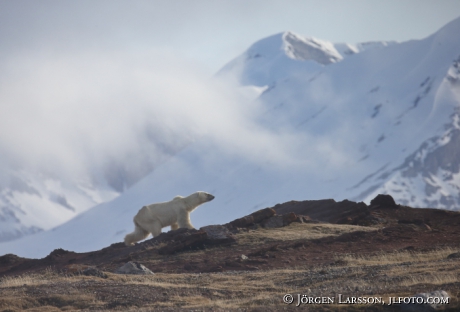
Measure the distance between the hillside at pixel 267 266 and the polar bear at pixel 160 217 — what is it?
Result: 1000 mm

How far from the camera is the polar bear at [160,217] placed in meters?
33.1

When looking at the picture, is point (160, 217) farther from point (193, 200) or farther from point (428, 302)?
point (428, 302)

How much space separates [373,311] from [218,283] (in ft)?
24.4

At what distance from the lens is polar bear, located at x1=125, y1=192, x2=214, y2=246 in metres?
33.1

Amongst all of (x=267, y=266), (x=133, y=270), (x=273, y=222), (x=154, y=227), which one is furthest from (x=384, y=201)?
(x=133, y=270)

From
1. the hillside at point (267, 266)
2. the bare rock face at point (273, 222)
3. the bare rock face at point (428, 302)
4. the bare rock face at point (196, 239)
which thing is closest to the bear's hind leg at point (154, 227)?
the hillside at point (267, 266)

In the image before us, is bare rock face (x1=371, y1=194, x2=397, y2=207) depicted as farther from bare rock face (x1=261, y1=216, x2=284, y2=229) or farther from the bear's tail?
the bear's tail

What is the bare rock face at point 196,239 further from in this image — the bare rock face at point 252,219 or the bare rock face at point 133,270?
the bare rock face at point 133,270

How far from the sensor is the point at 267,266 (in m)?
25.8

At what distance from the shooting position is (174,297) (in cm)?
1930

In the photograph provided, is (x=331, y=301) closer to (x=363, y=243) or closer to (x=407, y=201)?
(x=363, y=243)

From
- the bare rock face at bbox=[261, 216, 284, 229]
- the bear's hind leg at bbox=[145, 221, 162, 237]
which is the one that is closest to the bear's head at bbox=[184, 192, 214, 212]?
the bear's hind leg at bbox=[145, 221, 162, 237]

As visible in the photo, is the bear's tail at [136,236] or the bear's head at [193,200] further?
the bear's head at [193,200]

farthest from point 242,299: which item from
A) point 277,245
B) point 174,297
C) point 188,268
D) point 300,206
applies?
point 300,206
